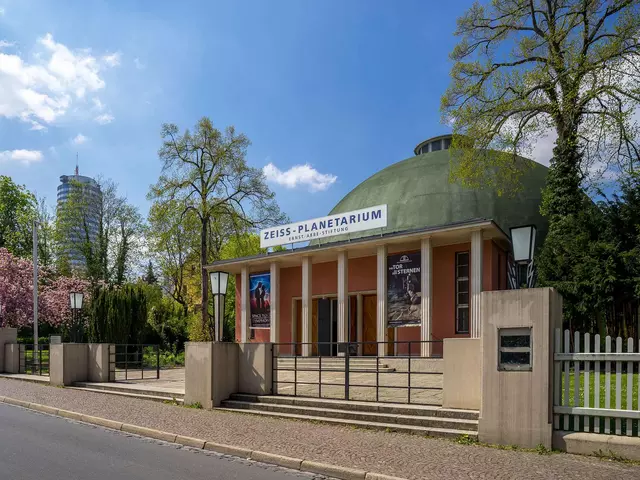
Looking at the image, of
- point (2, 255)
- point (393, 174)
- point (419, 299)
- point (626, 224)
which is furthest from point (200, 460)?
point (2, 255)

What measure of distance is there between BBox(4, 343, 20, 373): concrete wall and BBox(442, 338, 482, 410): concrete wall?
826 inches

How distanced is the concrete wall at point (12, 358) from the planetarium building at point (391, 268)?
368 inches

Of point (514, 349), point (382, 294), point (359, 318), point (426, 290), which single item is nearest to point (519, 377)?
point (514, 349)

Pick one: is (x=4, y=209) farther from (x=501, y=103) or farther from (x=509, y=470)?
(x=509, y=470)

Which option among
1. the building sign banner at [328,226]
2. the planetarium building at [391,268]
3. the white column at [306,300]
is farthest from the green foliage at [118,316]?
the white column at [306,300]

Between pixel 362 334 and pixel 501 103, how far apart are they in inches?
440

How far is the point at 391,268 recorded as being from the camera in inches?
884

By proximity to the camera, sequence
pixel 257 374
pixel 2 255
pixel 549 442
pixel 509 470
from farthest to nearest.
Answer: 1. pixel 2 255
2. pixel 257 374
3. pixel 549 442
4. pixel 509 470

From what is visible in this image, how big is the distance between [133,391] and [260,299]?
11.2 metres

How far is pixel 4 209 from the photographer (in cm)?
4897

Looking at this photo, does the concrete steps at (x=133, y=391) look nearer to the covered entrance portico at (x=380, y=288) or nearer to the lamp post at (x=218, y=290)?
the lamp post at (x=218, y=290)

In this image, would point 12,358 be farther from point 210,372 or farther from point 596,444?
point 596,444

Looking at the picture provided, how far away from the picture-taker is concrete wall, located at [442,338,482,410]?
9.87 meters

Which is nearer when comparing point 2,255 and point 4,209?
point 2,255
